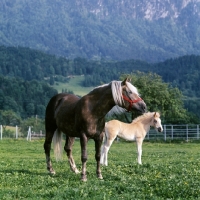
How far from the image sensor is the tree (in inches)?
2724

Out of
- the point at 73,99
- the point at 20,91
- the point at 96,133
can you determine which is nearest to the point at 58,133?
the point at 73,99

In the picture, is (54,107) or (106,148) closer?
(54,107)

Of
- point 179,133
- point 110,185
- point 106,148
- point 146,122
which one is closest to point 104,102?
point 110,185

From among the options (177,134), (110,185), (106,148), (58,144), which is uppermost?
(58,144)

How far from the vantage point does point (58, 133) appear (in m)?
15.8

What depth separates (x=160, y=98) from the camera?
230 feet

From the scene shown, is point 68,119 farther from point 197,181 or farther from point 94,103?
point 197,181

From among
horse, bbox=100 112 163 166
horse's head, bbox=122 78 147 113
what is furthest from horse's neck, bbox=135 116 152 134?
horse's head, bbox=122 78 147 113

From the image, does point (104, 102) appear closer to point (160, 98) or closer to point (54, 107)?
point (54, 107)

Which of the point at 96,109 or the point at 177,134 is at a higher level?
the point at 96,109

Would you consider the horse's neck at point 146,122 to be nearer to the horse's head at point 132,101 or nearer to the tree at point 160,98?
the horse's head at point 132,101

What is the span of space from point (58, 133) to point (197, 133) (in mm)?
44037

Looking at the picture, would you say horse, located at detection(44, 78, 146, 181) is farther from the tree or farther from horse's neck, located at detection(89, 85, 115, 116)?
the tree

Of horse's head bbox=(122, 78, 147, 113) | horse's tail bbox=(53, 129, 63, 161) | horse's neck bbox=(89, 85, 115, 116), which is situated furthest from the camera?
horse's tail bbox=(53, 129, 63, 161)
